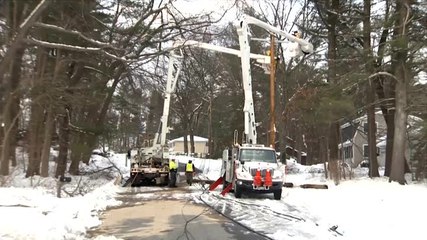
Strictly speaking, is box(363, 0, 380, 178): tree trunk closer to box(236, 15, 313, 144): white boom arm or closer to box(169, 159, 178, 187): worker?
box(236, 15, 313, 144): white boom arm

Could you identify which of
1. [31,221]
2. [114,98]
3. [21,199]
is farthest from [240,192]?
[114,98]

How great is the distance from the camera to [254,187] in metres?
21.8

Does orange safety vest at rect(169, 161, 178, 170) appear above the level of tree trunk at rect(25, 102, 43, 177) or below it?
below

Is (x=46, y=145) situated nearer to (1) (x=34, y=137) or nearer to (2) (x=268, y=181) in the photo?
(1) (x=34, y=137)

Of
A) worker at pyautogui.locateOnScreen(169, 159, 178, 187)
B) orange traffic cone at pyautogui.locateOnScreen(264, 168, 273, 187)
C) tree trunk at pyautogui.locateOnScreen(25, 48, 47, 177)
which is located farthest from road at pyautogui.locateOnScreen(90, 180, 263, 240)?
tree trunk at pyautogui.locateOnScreen(25, 48, 47, 177)

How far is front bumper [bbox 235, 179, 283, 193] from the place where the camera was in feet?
70.8

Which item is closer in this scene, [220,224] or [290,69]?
[220,224]

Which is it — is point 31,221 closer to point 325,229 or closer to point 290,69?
point 325,229

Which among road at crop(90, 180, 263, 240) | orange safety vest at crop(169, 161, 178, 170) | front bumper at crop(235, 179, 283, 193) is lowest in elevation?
road at crop(90, 180, 263, 240)

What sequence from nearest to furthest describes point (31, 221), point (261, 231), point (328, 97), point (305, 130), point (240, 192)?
point (31, 221)
point (261, 231)
point (240, 192)
point (328, 97)
point (305, 130)

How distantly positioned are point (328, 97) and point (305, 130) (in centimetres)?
4328

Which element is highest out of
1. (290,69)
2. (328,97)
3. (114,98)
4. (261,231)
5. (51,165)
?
(290,69)

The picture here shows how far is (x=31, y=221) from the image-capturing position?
12.5m

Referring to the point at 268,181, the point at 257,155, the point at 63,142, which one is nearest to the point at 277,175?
the point at 268,181
